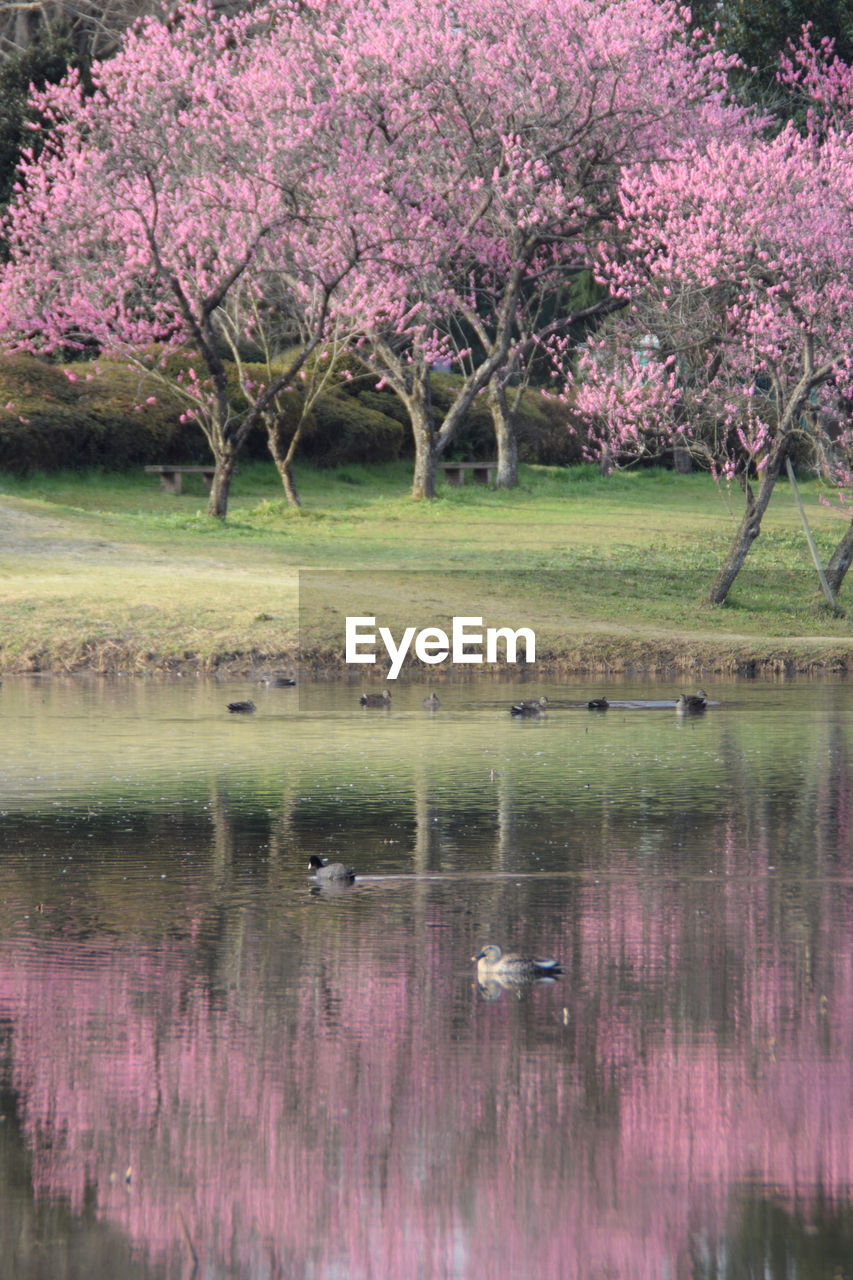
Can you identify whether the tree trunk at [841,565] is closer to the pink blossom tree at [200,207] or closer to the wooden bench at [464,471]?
the pink blossom tree at [200,207]

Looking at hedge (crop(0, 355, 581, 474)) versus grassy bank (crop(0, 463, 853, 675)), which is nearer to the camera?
grassy bank (crop(0, 463, 853, 675))

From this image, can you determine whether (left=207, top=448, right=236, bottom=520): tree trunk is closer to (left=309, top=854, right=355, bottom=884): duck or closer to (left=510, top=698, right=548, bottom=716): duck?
(left=510, top=698, right=548, bottom=716): duck

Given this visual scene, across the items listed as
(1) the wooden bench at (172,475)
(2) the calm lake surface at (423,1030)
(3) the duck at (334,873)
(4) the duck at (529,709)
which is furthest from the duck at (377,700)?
(1) the wooden bench at (172,475)

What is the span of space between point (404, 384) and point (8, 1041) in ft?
120

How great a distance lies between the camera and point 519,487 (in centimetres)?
4712

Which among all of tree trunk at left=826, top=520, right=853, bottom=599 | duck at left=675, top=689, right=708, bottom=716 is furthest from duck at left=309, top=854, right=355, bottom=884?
tree trunk at left=826, top=520, right=853, bottom=599

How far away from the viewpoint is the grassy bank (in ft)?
84.8

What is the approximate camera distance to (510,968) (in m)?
8.30

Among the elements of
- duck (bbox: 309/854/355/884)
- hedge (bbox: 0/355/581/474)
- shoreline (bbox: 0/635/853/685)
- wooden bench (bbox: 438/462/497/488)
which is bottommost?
shoreline (bbox: 0/635/853/685)

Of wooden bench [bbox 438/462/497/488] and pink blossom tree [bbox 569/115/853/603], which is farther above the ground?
pink blossom tree [bbox 569/115/853/603]

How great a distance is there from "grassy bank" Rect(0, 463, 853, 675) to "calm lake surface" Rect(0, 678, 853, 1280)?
419 inches

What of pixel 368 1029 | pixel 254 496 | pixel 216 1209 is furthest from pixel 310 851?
pixel 254 496

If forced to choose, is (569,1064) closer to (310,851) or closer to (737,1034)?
(737,1034)

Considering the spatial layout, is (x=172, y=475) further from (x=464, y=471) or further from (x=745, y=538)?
(x=745, y=538)
